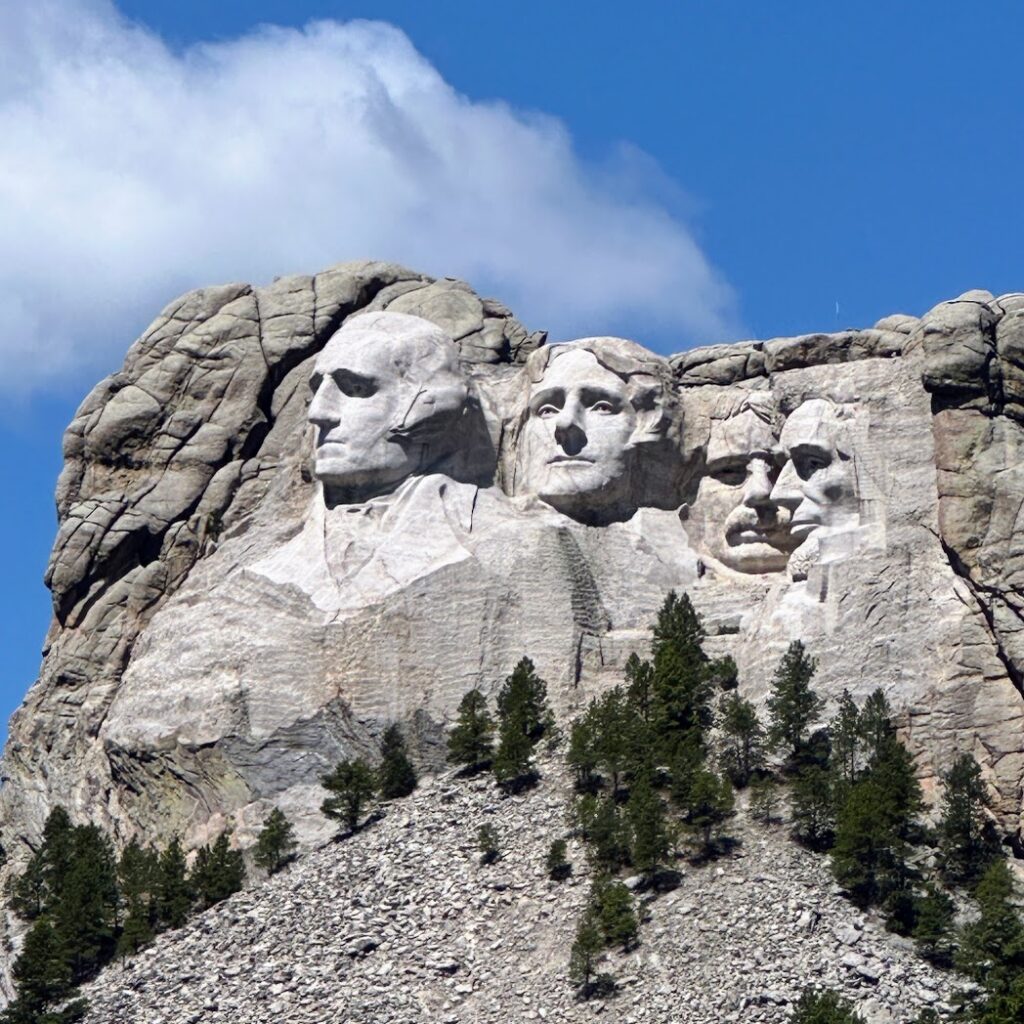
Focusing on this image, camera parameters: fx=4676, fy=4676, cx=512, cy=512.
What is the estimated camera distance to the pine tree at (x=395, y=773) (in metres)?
52.3

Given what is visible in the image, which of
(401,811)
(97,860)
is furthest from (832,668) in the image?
(97,860)

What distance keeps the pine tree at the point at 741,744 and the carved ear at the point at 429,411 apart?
18.2ft

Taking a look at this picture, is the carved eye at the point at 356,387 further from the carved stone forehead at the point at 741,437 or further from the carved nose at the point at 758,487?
the carved nose at the point at 758,487

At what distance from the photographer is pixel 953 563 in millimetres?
52062

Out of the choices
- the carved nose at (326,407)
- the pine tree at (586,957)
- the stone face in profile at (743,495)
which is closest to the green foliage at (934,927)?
the pine tree at (586,957)

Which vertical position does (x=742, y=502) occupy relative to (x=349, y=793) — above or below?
above

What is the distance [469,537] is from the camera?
54.1 meters

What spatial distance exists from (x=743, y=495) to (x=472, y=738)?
5.03 metres

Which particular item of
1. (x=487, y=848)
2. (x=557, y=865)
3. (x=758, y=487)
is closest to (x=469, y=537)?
(x=758, y=487)

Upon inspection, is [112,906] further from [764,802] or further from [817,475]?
[817,475]

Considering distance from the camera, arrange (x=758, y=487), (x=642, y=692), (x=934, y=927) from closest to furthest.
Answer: (x=934, y=927)
(x=642, y=692)
(x=758, y=487)

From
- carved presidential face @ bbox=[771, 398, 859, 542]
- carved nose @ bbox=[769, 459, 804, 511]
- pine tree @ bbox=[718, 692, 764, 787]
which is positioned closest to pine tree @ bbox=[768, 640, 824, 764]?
pine tree @ bbox=[718, 692, 764, 787]

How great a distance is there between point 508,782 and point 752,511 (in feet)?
16.9

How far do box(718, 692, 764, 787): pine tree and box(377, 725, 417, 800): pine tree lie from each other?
12.0 feet
